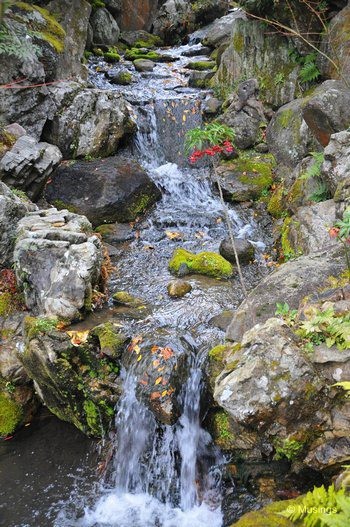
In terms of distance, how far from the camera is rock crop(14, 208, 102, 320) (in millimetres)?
6703

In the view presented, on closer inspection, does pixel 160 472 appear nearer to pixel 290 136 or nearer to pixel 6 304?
pixel 6 304

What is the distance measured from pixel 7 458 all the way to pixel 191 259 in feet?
14.8

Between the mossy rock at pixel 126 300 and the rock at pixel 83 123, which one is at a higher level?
the rock at pixel 83 123

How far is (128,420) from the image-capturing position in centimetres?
583

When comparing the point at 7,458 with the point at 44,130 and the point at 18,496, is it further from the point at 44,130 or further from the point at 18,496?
the point at 44,130

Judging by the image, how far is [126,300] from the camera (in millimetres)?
7242

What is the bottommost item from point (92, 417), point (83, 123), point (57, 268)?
point (92, 417)

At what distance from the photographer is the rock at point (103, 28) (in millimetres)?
17719

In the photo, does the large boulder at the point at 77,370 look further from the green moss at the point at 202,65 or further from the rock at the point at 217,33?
the rock at the point at 217,33

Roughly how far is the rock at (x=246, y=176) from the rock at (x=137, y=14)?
12878 mm

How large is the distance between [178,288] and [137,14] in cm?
1818

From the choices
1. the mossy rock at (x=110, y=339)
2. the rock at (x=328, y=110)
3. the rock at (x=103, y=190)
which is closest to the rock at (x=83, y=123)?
the rock at (x=103, y=190)

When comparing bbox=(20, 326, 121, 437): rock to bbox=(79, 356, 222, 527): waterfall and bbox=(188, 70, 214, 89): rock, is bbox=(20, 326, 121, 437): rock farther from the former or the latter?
bbox=(188, 70, 214, 89): rock

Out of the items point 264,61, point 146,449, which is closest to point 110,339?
point 146,449
